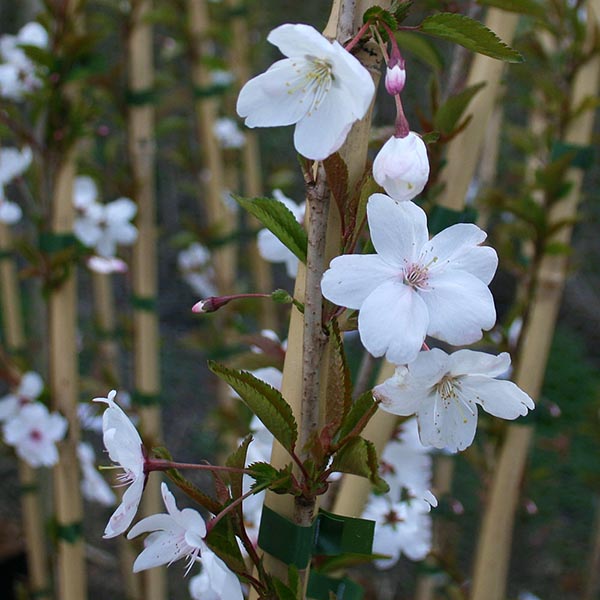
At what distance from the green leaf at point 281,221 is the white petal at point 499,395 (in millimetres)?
132

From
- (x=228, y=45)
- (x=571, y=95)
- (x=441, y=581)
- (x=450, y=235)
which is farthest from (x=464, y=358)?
(x=228, y=45)

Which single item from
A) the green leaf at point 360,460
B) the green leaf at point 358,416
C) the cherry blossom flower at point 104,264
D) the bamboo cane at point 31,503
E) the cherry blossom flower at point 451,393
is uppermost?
the cherry blossom flower at point 451,393

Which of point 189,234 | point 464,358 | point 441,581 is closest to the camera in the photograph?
point 464,358

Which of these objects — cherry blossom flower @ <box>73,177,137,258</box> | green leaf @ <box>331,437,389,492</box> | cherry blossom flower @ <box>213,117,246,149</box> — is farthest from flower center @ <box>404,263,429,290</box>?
cherry blossom flower @ <box>213,117,246,149</box>

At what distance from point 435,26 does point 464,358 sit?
0.65 ft

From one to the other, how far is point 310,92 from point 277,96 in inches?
0.9

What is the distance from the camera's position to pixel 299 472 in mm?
496

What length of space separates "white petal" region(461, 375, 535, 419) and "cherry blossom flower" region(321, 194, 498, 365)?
1.8 inches

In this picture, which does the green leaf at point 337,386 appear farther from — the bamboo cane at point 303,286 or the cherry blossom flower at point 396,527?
the cherry blossom flower at point 396,527

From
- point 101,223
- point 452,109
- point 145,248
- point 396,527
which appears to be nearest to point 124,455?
point 452,109

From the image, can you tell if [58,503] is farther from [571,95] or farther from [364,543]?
[571,95]

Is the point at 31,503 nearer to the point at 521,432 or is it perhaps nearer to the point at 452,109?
the point at 521,432

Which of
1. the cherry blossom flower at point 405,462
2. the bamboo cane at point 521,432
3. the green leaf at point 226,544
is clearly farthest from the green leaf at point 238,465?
the bamboo cane at point 521,432

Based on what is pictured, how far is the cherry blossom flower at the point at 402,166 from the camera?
0.39 metres
